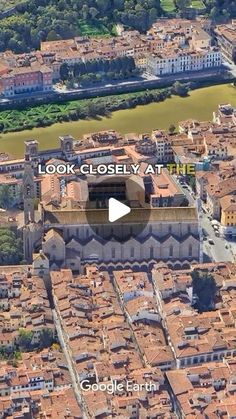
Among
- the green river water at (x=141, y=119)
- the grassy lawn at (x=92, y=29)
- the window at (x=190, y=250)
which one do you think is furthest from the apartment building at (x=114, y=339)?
the grassy lawn at (x=92, y=29)

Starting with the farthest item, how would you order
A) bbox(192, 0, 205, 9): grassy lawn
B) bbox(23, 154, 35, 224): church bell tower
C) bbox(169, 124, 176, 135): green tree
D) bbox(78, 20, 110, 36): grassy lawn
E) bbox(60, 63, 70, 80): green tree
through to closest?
bbox(192, 0, 205, 9): grassy lawn → bbox(78, 20, 110, 36): grassy lawn → bbox(60, 63, 70, 80): green tree → bbox(169, 124, 176, 135): green tree → bbox(23, 154, 35, 224): church bell tower

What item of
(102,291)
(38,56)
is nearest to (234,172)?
(102,291)

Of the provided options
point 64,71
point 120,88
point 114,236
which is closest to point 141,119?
point 120,88

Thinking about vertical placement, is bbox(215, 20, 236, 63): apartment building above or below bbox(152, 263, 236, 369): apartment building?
above

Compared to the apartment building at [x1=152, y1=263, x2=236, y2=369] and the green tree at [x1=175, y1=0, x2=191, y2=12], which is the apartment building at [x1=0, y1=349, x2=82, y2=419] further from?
the green tree at [x1=175, y1=0, x2=191, y2=12]

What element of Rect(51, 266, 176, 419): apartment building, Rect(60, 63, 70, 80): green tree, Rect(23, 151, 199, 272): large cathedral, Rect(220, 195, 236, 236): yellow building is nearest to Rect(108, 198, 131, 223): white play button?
Rect(23, 151, 199, 272): large cathedral

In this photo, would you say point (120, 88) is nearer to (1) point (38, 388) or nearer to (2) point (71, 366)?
(2) point (71, 366)

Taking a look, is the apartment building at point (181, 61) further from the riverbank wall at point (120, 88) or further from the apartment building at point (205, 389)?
the apartment building at point (205, 389)
